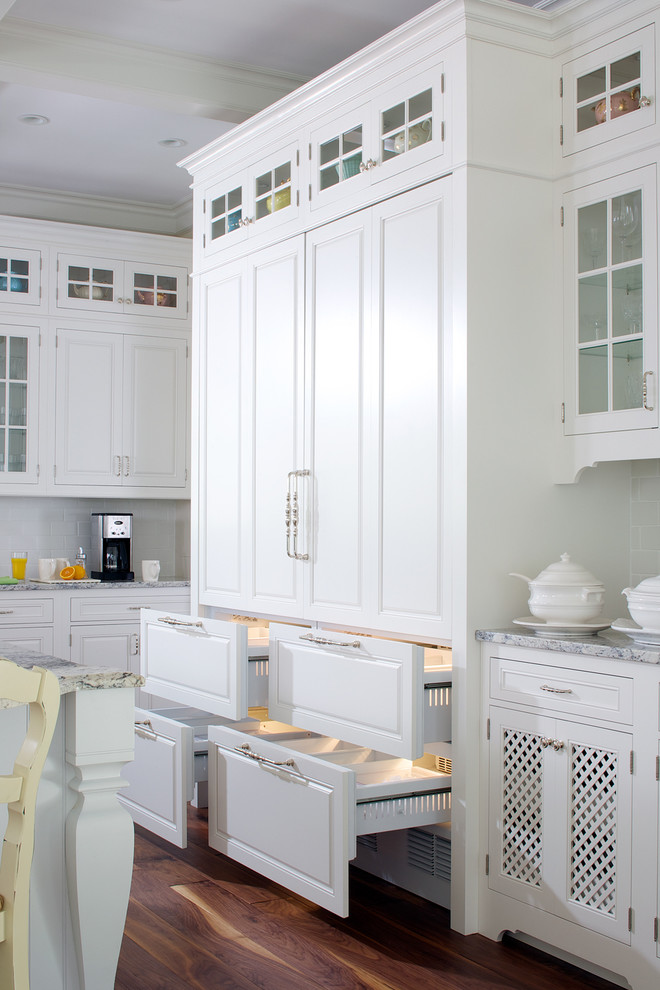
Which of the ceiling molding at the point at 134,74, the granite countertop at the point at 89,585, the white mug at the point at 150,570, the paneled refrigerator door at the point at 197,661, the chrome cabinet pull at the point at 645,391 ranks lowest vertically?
the paneled refrigerator door at the point at 197,661

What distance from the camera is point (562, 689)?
99.4 inches

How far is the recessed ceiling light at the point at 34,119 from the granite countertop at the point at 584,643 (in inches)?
123

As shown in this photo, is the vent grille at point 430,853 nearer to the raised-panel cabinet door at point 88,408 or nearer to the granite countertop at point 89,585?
the granite countertop at point 89,585

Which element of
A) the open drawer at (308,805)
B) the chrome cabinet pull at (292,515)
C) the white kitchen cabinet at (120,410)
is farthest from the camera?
the white kitchen cabinet at (120,410)

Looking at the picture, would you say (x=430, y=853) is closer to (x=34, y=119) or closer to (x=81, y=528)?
(x=81, y=528)

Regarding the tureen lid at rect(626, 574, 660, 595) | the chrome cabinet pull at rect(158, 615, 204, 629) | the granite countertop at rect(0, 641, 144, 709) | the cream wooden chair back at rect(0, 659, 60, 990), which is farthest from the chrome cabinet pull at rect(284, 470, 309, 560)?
the cream wooden chair back at rect(0, 659, 60, 990)

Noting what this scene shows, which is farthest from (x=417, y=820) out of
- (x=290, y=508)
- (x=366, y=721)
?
(x=290, y=508)

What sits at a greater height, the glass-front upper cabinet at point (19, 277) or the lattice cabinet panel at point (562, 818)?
the glass-front upper cabinet at point (19, 277)

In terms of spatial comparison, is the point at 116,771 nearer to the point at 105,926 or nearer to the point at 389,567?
the point at 105,926

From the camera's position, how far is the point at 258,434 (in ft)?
12.0

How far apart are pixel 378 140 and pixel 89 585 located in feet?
8.58

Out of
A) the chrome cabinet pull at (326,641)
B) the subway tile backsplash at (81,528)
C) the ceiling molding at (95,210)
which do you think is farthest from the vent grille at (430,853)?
the ceiling molding at (95,210)

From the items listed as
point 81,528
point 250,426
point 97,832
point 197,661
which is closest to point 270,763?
point 197,661

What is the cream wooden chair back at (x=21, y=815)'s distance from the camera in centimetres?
161
